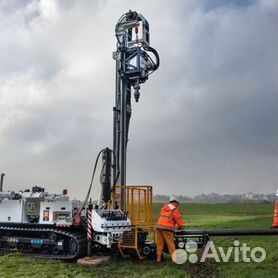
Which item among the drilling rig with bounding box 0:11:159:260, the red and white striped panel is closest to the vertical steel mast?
the drilling rig with bounding box 0:11:159:260

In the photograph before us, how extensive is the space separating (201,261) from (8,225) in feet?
21.3

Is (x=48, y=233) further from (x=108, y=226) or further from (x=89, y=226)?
(x=108, y=226)

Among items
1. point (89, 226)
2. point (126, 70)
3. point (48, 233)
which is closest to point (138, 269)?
point (89, 226)

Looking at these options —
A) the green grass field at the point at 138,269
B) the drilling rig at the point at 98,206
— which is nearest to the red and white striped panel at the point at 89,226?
the drilling rig at the point at 98,206

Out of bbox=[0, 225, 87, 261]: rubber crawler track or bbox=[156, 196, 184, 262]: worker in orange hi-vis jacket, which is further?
bbox=[0, 225, 87, 261]: rubber crawler track

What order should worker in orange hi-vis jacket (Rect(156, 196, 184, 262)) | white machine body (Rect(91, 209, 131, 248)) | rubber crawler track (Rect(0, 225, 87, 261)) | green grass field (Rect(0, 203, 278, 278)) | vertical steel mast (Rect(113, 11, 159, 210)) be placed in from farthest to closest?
vertical steel mast (Rect(113, 11, 159, 210))
rubber crawler track (Rect(0, 225, 87, 261))
white machine body (Rect(91, 209, 131, 248))
worker in orange hi-vis jacket (Rect(156, 196, 184, 262))
green grass field (Rect(0, 203, 278, 278))

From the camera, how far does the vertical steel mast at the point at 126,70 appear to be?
15328 millimetres

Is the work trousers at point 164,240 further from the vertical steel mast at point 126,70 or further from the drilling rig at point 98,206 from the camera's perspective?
the vertical steel mast at point 126,70

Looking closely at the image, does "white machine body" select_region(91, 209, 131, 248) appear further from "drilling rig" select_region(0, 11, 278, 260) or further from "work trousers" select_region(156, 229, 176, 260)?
"work trousers" select_region(156, 229, 176, 260)

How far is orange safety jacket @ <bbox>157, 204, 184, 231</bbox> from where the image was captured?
12.6 m

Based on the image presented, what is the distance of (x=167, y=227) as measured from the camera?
41.2ft

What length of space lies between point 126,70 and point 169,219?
579 centimetres

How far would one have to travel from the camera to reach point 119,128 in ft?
50.9

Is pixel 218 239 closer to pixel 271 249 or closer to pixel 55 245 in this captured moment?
pixel 271 249
